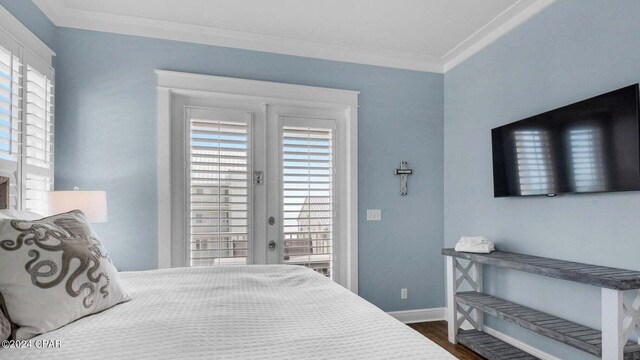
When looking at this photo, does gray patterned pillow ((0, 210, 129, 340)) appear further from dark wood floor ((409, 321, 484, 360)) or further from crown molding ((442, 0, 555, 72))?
crown molding ((442, 0, 555, 72))

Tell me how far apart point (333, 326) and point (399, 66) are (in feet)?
10.2

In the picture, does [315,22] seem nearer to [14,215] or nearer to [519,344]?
[14,215]

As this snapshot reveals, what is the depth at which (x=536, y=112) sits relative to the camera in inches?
104

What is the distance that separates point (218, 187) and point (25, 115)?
138cm

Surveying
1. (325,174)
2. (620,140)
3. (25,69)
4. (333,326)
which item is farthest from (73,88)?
(620,140)

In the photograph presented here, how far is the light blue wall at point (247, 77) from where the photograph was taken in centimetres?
281

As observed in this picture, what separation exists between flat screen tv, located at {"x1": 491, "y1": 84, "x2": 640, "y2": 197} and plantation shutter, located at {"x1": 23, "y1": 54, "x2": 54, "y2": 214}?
10.9ft

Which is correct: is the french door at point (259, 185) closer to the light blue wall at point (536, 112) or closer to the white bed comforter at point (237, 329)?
the light blue wall at point (536, 112)

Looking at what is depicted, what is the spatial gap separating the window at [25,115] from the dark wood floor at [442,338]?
10.4 ft

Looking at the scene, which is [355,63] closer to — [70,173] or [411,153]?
[411,153]

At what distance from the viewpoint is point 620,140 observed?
1.96 meters

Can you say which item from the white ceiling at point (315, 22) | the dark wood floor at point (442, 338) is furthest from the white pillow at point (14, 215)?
the dark wood floor at point (442, 338)

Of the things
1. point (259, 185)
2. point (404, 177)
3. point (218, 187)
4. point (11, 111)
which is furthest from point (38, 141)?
point (404, 177)

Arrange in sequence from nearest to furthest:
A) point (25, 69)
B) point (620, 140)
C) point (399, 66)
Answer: point (620, 140)
point (25, 69)
point (399, 66)
